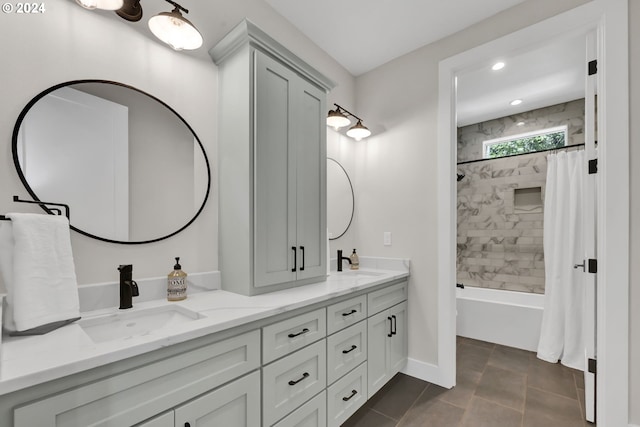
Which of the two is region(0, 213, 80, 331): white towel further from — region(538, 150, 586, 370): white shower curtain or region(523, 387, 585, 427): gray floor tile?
region(538, 150, 586, 370): white shower curtain

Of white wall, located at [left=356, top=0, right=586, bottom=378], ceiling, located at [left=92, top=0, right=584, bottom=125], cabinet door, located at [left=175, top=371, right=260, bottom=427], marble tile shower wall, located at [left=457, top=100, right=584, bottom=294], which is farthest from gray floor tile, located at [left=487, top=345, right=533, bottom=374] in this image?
ceiling, located at [left=92, top=0, right=584, bottom=125]

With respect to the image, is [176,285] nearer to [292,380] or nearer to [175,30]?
[292,380]

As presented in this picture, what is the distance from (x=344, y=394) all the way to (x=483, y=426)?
917mm

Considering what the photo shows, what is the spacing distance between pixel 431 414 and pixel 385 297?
2.60 ft

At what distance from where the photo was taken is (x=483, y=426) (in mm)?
1731

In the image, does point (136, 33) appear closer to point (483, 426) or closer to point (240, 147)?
point (240, 147)

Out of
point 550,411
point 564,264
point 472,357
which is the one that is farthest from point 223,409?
point 564,264

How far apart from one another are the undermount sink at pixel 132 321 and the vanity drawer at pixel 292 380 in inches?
16.9

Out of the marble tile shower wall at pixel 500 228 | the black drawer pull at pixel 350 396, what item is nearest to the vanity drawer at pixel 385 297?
the black drawer pull at pixel 350 396

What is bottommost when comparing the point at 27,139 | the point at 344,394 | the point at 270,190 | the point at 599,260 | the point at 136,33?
the point at 344,394

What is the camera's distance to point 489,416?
1.83m

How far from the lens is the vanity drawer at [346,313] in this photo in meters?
1.56

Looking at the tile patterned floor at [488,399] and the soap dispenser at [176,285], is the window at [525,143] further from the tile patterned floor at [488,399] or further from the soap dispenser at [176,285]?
the soap dispenser at [176,285]

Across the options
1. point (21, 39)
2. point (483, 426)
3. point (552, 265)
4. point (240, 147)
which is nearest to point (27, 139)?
point (21, 39)
